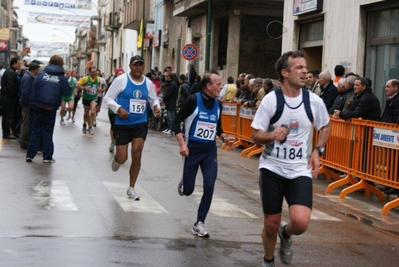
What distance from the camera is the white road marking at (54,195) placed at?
9884 mm

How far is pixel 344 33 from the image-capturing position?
2056cm

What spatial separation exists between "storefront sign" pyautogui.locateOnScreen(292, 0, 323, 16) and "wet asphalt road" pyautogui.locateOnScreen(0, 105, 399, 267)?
8451 millimetres

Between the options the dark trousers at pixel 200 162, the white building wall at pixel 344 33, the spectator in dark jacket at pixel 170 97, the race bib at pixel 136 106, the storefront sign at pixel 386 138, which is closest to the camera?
the dark trousers at pixel 200 162

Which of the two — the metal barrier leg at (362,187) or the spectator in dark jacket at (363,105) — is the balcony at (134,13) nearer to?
the spectator in dark jacket at (363,105)

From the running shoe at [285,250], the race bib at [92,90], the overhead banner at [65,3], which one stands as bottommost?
the running shoe at [285,250]

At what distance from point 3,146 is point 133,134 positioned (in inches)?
290

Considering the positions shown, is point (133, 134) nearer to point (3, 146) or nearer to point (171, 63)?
point (3, 146)

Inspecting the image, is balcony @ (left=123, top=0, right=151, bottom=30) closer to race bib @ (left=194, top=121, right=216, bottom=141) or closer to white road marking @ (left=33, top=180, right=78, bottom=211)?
white road marking @ (left=33, top=180, right=78, bottom=211)

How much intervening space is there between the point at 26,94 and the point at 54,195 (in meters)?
6.13

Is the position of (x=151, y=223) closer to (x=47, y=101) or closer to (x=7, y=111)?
(x=47, y=101)

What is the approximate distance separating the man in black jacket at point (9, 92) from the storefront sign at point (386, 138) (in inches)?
391

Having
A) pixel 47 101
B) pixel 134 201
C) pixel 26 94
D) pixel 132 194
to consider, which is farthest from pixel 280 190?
pixel 26 94

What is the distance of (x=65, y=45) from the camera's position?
114688mm

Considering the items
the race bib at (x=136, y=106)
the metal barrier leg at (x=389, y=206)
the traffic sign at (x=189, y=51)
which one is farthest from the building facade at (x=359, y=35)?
the race bib at (x=136, y=106)
